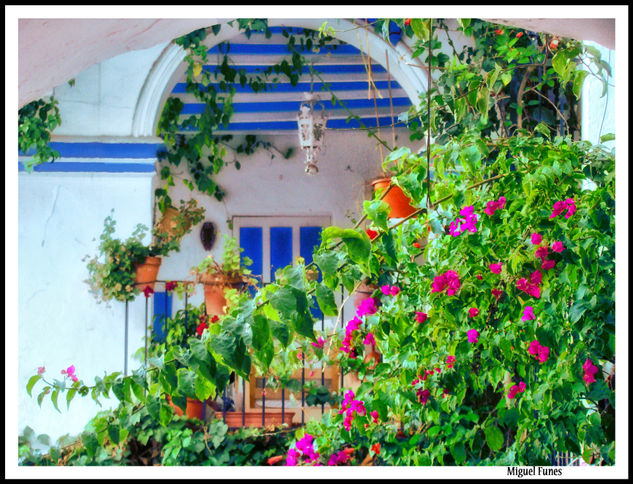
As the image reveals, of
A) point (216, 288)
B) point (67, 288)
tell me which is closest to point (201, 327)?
point (216, 288)

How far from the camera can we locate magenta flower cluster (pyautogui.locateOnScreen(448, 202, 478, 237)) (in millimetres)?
1803

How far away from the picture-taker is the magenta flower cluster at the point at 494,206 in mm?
1822

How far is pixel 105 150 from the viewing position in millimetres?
4668

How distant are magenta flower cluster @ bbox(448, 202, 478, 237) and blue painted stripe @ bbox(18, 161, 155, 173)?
10.7 feet

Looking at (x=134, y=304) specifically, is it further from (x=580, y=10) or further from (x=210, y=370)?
(x=580, y=10)

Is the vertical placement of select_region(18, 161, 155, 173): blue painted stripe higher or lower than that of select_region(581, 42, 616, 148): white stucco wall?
higher

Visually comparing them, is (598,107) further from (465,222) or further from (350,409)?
(350,409)

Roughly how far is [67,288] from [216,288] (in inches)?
43.4

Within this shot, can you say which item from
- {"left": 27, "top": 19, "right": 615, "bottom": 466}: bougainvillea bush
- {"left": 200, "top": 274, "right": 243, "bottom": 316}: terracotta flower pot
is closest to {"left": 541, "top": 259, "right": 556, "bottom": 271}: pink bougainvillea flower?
{"left": 27, "top": 19, "right": 615, "bottom": 466}: bougainvillea bush

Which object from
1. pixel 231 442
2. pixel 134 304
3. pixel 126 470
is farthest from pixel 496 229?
pixel 134 304

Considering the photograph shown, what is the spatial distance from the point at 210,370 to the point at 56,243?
3.79 meters

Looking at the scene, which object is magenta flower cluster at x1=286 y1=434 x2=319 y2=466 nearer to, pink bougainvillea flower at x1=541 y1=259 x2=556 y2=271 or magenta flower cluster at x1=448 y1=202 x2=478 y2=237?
magenta flower cluster at x1=448 y1=202 x2=478 y2=237

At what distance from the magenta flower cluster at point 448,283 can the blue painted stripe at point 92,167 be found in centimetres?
329

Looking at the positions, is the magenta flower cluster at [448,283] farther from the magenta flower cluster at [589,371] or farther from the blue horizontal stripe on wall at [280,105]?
the blue horizontal stripe on wall at [280,105]
